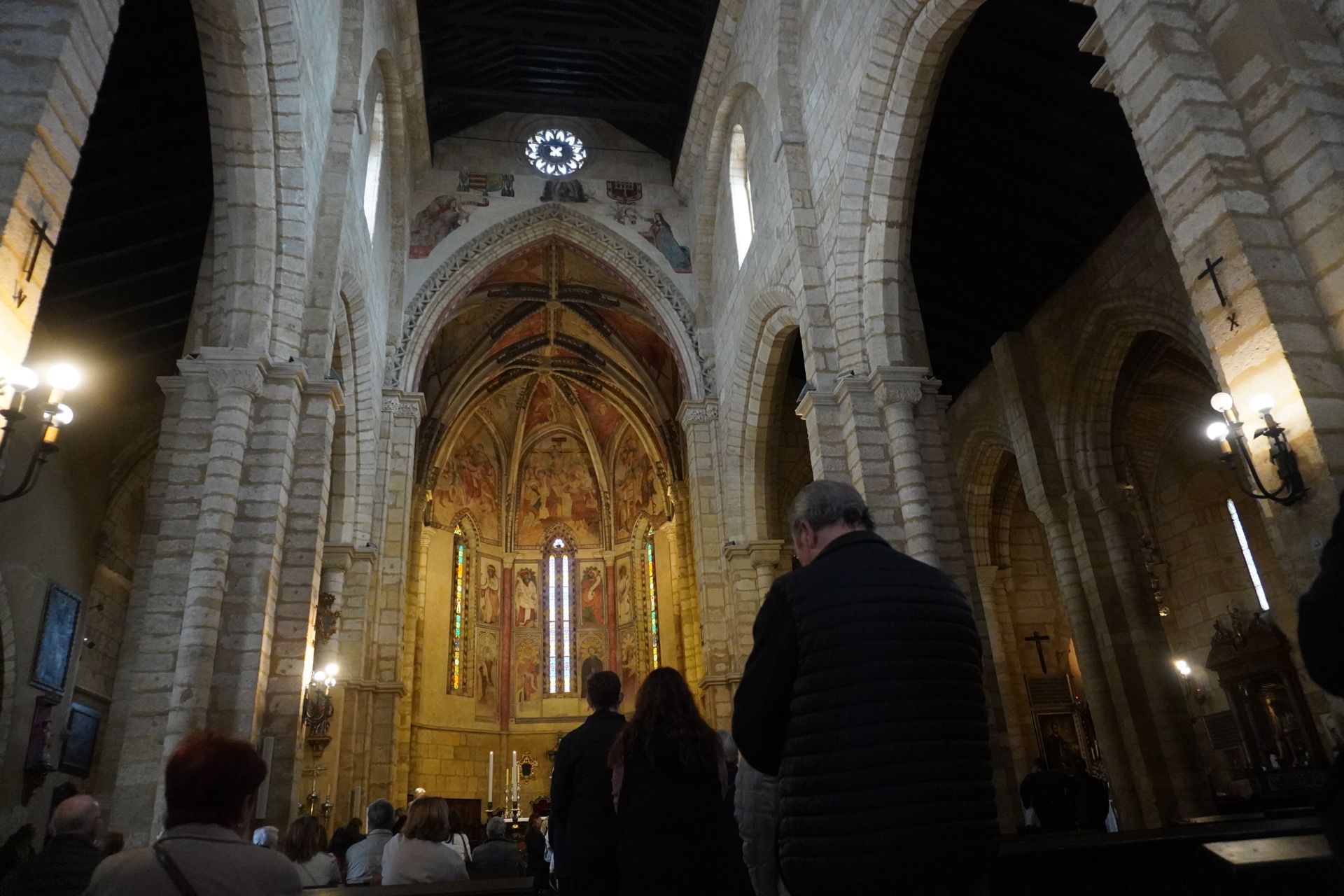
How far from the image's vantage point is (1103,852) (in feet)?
11.3

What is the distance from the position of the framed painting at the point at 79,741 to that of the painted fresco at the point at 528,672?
1157 cm

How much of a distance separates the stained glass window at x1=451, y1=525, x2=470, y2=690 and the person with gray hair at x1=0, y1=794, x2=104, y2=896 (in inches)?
758

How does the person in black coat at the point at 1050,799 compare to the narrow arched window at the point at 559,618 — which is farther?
the narrow arched window at the point at 559,618

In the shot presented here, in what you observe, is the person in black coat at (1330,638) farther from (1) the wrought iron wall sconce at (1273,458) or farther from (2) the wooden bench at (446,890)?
(1) the wrought iron wall sconce at (1273,458)

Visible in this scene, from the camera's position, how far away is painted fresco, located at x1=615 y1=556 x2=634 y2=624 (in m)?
24.1

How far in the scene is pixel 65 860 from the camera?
3650 mm

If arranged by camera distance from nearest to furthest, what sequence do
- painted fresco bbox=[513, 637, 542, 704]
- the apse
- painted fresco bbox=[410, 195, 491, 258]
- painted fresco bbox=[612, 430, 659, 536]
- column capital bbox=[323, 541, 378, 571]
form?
column capital bbox=[323, 541, 378, 571]
painted fresco bbox=[410, 195, 491, 258]
the apse
painted fresco bbox=[513, 637, 542, 704]
painted fresco bbox=[612, 430, 659, 536]

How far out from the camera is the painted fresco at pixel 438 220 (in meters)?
16.4

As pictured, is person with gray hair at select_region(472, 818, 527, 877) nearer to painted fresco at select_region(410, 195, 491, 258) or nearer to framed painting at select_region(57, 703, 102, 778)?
framed painting at select_region(57, 703, 102, 778)

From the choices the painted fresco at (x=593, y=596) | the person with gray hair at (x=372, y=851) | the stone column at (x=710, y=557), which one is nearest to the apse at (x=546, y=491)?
the painted fresco at (x=593, y=596)

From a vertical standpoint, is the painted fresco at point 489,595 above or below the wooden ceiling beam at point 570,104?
below

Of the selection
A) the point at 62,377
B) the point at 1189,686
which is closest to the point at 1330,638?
the point at 62,377

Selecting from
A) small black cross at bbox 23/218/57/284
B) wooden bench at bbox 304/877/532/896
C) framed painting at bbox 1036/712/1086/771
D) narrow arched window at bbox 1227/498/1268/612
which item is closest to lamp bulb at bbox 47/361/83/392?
small black cross at bbox 23/218/57/284

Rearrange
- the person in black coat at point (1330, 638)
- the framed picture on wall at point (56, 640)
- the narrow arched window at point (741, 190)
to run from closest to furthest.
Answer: the person in black coat at point (1330, 638), the framed picture on wall at point (56, 640), the narrow arched window at point (741, 190)
